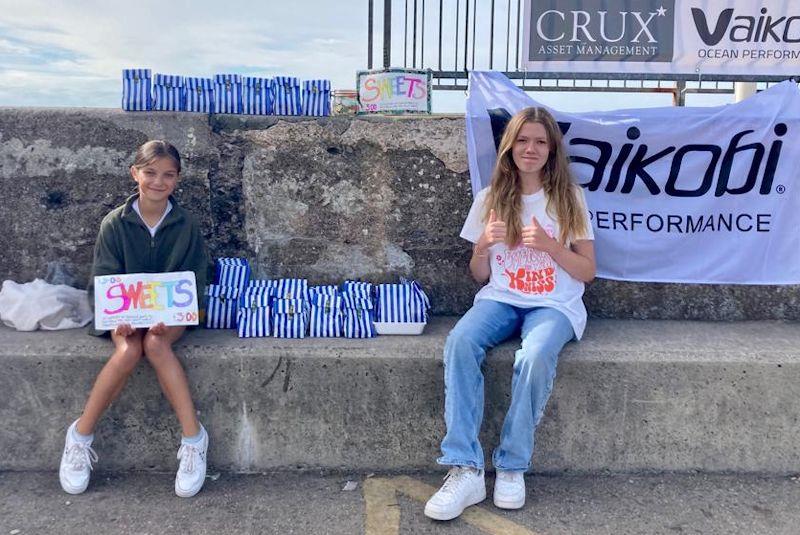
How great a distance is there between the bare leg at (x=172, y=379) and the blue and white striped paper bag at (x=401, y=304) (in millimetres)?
945

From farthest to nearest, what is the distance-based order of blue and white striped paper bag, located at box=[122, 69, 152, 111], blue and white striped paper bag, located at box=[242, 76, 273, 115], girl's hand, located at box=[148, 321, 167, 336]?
blue and white striped paper bag, located at box=[242, 76, 273, 115] < blue and white striped paper bag, located at box=[122, 69, 152, 111] < girl's hand, located at box=[148, 321, 167, 336]

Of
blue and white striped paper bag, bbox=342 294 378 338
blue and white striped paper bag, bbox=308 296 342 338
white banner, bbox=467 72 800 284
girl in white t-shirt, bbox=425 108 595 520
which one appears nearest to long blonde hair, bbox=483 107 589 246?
girl in white t-shirt, bbox=425 108 595 520

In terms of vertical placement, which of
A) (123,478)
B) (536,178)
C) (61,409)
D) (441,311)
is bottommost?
(123,478)

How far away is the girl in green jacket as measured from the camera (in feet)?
9.78

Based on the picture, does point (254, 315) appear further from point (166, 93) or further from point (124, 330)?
point (166, 93)

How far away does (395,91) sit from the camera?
398cm

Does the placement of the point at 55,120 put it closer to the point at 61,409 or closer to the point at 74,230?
the point at 74,230

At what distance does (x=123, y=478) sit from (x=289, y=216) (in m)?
1.53

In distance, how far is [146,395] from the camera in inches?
124

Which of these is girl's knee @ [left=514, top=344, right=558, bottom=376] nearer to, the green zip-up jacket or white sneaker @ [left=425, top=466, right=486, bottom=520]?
white sneaker @ [left=425, top=466, right=486, bottom=520]

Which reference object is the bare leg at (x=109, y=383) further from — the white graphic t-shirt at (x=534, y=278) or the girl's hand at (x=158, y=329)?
the white graphic t-shirt at (x=534, y=278)

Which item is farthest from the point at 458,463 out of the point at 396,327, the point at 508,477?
the point at 396,327

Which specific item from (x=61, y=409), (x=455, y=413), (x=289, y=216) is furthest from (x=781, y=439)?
(x=61, y=409)

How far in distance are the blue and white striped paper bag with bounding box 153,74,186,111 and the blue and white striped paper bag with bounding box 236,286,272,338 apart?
1.12 m
